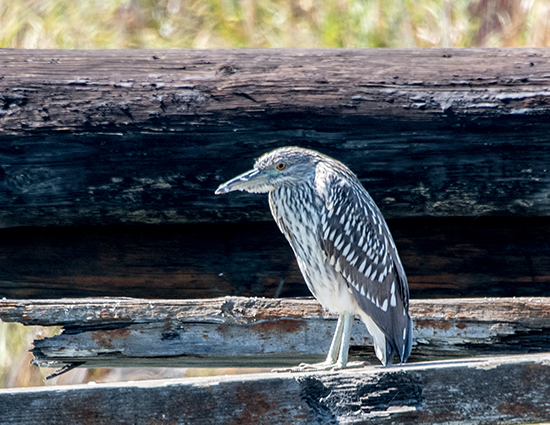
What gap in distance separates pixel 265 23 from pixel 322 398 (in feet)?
18.7

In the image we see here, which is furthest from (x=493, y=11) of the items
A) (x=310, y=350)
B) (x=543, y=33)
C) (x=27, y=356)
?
(x=27, y=356)

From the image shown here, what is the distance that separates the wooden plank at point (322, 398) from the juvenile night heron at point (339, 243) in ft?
1.54

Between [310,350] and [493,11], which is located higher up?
[493,11]

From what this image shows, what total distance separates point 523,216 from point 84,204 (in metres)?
1.87

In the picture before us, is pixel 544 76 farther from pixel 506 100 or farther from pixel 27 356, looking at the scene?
pixel 27 356

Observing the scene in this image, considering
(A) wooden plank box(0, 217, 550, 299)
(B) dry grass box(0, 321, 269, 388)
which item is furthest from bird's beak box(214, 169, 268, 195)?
(B) dry grass box(0, 321, 269, 388)

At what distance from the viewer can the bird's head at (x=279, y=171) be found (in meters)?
2.17

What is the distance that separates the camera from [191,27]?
22.0ft

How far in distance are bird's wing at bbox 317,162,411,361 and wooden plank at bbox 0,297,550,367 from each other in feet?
0.33

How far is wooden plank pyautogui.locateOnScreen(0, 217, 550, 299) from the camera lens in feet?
8.70

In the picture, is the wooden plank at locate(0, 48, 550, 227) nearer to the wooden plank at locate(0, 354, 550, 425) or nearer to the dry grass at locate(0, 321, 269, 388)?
the wooden plank at locate(0, 354, 550, 425)

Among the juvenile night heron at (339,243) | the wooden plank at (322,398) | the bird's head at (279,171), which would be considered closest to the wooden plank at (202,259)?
the juvenile night heron at (339,243)

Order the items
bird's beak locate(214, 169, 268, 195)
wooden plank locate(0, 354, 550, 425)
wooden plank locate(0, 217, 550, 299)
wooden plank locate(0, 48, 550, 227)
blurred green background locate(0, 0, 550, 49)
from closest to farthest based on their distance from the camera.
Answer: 1. wooden plank locate(0, 354, 550, 425)
2. bird's beak locate(214, 169, 268, 195)
3. wooden plank locate(0, 48, 550, 227)
4. wooden plank locate(0, 217, 550, 299)
5. blurred green background locate(0, 0, 550, 49)

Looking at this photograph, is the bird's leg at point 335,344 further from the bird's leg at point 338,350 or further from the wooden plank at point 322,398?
the wooden plank at point 322,398
